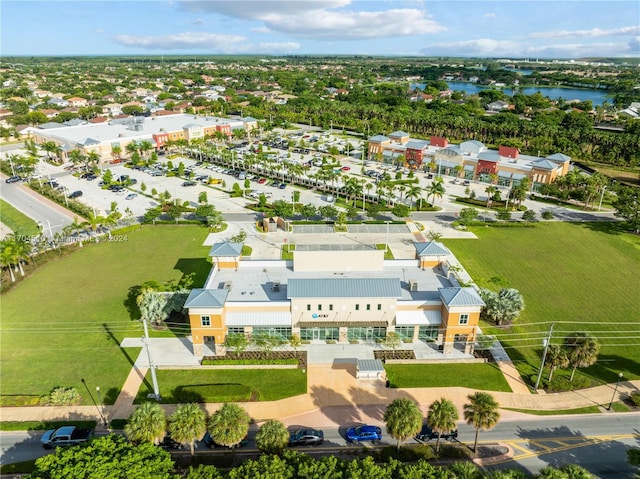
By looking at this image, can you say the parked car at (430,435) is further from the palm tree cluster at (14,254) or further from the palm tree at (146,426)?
the palm tree cluster at (14,254)

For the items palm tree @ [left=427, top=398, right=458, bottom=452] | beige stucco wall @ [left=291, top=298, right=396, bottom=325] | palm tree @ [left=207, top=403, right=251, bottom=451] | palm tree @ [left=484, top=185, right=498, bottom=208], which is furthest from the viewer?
palm tree @ [left=484, top=185, right=498, bottom=208]

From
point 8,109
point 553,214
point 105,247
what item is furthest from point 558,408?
point 8,109

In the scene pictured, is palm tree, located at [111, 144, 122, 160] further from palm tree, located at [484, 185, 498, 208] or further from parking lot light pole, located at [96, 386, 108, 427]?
palm tree, located at [484, 185, 498, 208]

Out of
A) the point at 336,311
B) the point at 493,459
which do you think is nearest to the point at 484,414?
the point at 493,459

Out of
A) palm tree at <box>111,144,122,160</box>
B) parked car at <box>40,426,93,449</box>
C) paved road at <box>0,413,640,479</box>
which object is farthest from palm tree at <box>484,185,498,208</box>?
palm tree at <box>111,144,122,160</box>

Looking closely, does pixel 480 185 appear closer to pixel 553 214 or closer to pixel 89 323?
pixel 553 214

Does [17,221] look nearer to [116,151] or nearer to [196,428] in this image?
[116,151]
